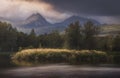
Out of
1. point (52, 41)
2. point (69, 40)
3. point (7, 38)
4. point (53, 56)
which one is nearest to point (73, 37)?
point (69, 40)

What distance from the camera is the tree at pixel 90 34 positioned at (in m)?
90.6

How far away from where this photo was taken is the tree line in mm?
89562

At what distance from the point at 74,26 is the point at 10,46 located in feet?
83.7

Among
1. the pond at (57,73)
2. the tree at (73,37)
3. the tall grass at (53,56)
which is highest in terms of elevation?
the tree at (73,37)

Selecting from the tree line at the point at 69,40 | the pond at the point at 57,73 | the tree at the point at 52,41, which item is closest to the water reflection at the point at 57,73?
the pond at the point at 57,73

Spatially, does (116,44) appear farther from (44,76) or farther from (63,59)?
(44,76)

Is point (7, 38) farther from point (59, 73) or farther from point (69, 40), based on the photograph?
point (59, 73)

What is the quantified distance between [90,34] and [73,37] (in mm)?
6302

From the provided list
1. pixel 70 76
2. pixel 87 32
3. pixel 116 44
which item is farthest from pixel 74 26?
pixel 70 76

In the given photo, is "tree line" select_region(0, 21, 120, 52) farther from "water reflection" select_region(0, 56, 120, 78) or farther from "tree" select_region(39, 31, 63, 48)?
"water reflection" select_region(0, 56, 120, 78)

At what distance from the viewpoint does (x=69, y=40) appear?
88.4 m

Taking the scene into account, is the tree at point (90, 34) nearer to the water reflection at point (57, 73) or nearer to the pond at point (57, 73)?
the pond at point (57, 73)

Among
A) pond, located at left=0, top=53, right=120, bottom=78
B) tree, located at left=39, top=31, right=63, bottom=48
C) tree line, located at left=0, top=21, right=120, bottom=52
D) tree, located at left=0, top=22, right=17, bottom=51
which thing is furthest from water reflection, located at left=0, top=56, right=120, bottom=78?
tree, located at left=0, top=22, right=17, bottom=51

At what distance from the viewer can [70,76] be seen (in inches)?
1339
